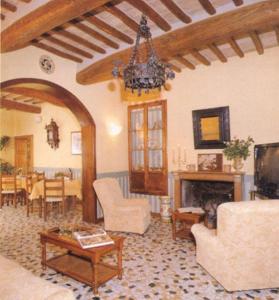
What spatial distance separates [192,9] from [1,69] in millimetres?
2885

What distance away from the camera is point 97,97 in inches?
219

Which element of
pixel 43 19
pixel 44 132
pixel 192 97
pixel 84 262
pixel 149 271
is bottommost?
pixel 149 271

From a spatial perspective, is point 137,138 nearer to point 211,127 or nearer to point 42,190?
point 211,127

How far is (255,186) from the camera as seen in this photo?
4.48 metres

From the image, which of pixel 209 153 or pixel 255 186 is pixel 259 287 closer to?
pixel 255 186

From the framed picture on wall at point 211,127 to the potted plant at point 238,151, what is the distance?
0.37 meters

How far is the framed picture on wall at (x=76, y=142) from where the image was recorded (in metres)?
7.38

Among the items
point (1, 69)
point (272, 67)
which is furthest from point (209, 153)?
point (1, 69)

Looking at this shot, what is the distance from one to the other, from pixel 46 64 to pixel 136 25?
1.88m

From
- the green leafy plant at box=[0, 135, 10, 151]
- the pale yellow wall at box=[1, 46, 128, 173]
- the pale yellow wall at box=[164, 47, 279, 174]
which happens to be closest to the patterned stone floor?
the pale yellow wall at box=[1, 46, 128, 173]

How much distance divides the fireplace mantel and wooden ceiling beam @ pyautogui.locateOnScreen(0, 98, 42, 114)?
5.39m

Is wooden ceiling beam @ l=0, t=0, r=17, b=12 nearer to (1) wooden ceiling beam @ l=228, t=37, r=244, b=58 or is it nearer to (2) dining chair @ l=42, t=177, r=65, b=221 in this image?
(1) wooden ceiling beam @ l=228, t=37, r=244, b=58

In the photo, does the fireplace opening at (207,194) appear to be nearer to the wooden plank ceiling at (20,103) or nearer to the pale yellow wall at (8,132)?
the wooden plank ceiling at (20,103)

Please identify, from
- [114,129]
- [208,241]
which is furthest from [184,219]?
[114,129]
